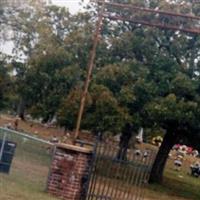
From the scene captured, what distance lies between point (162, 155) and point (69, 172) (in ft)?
55.0

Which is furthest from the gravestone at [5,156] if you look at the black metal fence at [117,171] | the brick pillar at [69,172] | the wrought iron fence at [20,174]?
the black metal fence at [117,171]

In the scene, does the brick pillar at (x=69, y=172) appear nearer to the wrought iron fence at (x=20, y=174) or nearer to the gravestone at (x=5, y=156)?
the wrought iron fence at (x=20, y=174)

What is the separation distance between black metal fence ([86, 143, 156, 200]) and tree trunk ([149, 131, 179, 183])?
15.3 m

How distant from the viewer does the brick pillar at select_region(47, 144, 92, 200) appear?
1509 cm

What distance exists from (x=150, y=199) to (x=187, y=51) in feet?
27.5

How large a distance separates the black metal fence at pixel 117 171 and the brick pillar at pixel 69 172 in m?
0.21

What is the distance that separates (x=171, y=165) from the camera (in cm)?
4597

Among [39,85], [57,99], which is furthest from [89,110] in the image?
[39,85]

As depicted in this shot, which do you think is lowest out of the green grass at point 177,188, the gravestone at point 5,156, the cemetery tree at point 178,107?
the green grass at point 177,188

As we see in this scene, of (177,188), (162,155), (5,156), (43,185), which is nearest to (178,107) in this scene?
(162,155)

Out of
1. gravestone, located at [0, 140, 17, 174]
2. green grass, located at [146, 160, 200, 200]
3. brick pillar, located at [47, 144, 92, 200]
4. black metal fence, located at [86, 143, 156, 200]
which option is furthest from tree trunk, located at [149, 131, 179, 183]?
brick pillar, located at [47, 144, 92, 200]

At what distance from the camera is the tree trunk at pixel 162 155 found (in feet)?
102

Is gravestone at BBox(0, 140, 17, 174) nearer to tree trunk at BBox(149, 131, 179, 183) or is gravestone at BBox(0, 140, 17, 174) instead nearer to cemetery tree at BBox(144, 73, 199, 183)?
cemetery tree at BBox(144, 73, 199, 183)

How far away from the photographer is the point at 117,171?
49.0 ft
